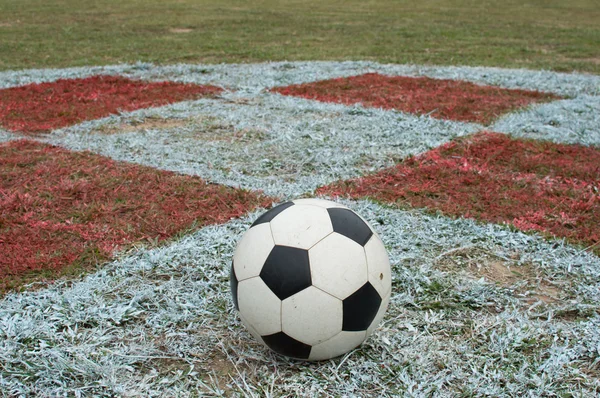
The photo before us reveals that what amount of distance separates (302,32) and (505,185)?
15032 millimetres

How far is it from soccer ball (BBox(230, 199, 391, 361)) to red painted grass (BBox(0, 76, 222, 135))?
6.09 metres

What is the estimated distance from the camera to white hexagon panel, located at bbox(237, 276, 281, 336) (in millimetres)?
3104

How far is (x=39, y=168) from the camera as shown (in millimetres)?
6590

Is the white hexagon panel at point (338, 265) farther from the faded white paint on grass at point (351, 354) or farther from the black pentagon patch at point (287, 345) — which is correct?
the faded white paint on grass at point (351, 354)

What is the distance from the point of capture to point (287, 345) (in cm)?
314

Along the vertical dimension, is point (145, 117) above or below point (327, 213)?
below

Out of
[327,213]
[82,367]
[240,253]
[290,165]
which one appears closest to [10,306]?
[82,367]

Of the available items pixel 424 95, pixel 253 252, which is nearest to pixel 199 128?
pixel 424 95

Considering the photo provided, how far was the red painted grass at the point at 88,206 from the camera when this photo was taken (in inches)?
183

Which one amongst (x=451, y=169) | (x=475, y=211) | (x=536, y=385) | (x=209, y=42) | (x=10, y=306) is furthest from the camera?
(x=209, y=42)

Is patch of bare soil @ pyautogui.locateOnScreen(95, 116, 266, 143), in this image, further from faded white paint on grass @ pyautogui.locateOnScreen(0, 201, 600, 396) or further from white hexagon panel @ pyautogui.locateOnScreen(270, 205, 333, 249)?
white hexagon panel @ pyautogui.locateOnScreen(270, 205, 333, 249)

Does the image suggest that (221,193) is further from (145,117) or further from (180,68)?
(180,68)

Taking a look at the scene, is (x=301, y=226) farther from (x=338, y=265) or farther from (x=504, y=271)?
(x=504, y=271)

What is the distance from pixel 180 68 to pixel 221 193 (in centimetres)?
790
